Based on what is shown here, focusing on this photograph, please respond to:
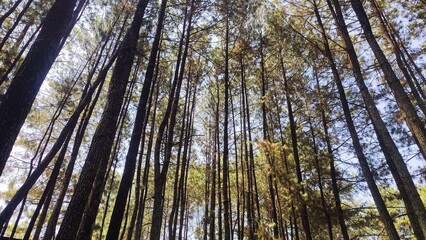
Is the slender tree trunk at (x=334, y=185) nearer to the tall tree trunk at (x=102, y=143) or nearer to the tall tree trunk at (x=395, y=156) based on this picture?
the tall tree trunk at (x=395, y=156)

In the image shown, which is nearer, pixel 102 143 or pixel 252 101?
pixel 102 143

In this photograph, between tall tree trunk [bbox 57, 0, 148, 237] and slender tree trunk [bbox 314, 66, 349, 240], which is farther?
slender tree trunk [bbox 314, 66, 349, 240]

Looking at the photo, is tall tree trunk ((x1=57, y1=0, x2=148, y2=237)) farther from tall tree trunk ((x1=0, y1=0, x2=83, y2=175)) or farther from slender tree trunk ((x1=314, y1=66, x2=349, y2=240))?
slender tree trunk ((x1=314, y1=66, x2=349, y2=240))

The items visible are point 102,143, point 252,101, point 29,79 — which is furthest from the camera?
point 252,101

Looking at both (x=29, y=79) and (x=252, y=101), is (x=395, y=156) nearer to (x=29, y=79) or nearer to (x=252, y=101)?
(x=29, y=79)

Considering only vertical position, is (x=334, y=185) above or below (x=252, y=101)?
below

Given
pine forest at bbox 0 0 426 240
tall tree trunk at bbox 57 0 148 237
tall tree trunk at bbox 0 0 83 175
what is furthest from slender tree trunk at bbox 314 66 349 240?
tall tree trunk at bbox 0 0 83 175

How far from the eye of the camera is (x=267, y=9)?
28.3ft

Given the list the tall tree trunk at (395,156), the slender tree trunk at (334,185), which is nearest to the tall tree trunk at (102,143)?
the tall tree trunk at (395,156)

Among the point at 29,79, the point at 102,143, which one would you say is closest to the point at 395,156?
the point at 102,143

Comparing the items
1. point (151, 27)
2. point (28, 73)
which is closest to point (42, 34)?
point (28, 73)

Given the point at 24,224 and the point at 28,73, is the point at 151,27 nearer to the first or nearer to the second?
the point at 28,73

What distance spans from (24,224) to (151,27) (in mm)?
10812

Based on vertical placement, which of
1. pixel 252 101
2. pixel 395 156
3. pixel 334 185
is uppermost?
pixel 252 101
